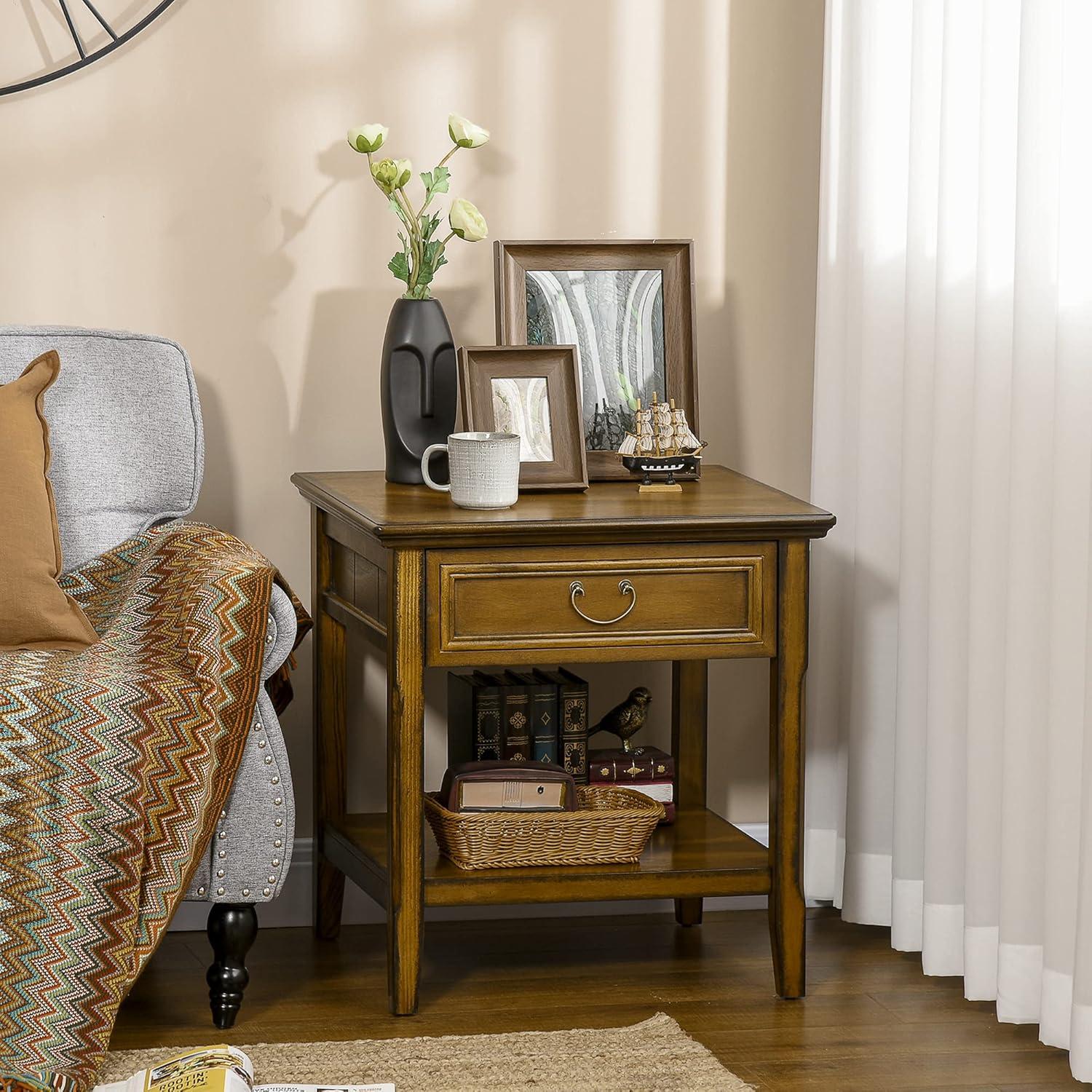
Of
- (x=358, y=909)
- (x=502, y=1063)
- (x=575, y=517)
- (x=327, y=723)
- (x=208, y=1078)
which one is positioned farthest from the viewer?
(x=358, y=909)

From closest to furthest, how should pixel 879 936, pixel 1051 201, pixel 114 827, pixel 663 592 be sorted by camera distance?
pixel 114 827 < pixel 1051 201 < pixel 663 592 < pixel 879 936

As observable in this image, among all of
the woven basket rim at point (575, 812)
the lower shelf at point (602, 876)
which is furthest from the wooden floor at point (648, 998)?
the woven basket rim at point (575, 812)

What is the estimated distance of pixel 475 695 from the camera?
237 cm

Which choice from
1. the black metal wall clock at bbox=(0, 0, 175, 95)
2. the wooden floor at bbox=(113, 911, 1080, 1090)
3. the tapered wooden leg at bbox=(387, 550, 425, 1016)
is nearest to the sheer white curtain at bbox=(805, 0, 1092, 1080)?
the wooden floor at bbox=(113, 911, 1080, 1090)

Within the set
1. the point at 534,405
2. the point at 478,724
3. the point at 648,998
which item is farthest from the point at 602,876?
the point at 534,405

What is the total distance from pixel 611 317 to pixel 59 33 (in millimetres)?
951

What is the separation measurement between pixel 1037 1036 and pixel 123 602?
1.35 meters

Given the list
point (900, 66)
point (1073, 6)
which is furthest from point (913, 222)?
point (1073, 6)

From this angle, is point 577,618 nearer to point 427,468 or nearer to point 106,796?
point 427,468

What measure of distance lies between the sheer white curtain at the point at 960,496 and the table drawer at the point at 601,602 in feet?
1.00

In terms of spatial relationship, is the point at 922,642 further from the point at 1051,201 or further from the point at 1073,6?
the point at 1073,6

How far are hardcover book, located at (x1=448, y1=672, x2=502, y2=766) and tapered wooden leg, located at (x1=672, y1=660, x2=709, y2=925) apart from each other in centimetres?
36

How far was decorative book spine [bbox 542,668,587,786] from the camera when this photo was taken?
240cm

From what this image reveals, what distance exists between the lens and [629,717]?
2520mm
